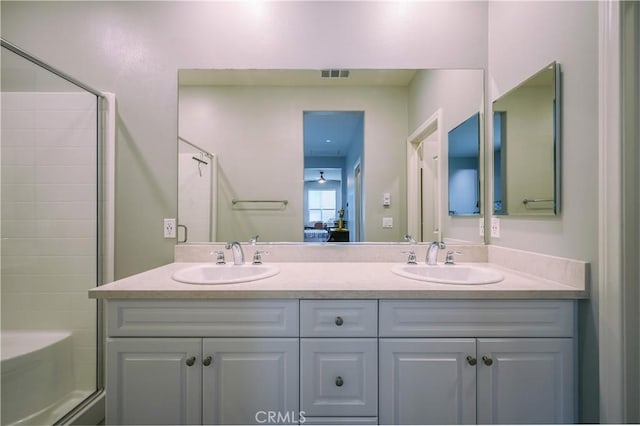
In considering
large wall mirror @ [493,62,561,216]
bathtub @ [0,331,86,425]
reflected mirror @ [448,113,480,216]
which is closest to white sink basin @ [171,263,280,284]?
bathtub @ [0,331,86,425]

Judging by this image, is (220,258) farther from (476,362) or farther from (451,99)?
(451,99)

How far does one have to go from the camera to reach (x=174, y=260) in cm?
163

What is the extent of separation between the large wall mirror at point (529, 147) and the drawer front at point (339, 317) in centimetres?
90

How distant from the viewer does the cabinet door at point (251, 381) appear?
41.5 inches

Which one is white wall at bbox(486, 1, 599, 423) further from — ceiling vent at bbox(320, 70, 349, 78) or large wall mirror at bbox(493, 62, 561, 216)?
ceiling vent at bbox(320, 70, 349, 78)

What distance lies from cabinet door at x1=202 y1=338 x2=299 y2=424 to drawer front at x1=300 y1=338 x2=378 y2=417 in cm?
5

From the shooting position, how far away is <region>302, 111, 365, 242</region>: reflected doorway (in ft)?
5.34

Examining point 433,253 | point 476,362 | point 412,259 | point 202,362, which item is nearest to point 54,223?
point 202,362

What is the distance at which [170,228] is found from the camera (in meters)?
1.64

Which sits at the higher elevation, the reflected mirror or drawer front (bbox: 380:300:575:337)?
the reflected mirror

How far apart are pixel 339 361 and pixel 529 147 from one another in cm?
130

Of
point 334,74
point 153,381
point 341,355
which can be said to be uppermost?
point 334,74

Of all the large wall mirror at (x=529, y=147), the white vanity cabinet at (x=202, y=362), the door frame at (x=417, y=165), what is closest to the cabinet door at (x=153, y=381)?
the white vanity cabinet at (x=202, y=362)

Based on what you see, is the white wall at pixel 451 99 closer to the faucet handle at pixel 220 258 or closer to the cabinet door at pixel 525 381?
the cabinet door at pixel 525 381
